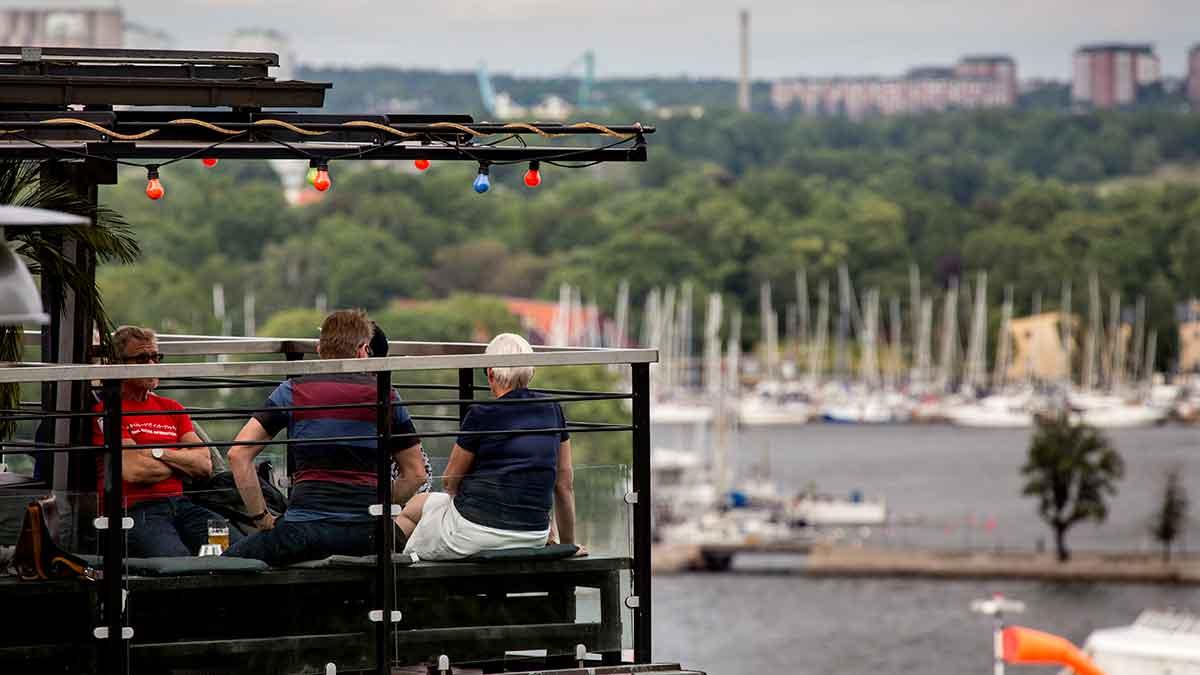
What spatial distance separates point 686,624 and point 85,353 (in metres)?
70.5

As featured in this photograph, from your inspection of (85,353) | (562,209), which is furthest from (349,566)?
(562,209)

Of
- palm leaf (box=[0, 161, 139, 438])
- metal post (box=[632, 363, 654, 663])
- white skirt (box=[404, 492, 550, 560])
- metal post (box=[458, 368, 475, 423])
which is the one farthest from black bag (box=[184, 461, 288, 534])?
metal post (box=[458, 368, 475, 423])

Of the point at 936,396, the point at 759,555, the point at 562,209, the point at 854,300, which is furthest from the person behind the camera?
the point at 562,209

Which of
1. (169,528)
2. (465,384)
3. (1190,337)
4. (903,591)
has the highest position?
(1190,337)

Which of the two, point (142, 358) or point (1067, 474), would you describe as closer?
point (142, 358)

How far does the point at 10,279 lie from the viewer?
20.2 feet

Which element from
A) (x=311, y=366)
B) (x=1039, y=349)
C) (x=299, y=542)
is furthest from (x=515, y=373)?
(x=1039, y=349)

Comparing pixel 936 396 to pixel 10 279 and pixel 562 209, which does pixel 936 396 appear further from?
pixel 10 279

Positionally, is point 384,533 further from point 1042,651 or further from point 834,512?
point 834,512

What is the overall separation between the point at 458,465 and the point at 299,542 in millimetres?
713

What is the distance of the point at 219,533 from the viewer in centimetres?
926

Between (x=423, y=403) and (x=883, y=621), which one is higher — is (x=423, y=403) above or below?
above

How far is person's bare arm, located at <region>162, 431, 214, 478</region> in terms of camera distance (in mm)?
9320

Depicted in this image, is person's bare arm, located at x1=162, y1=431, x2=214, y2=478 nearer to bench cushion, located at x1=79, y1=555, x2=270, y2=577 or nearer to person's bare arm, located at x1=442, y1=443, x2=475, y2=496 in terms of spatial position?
bench cushion, located at x1=79, y1=555, x2=270, y2=577
